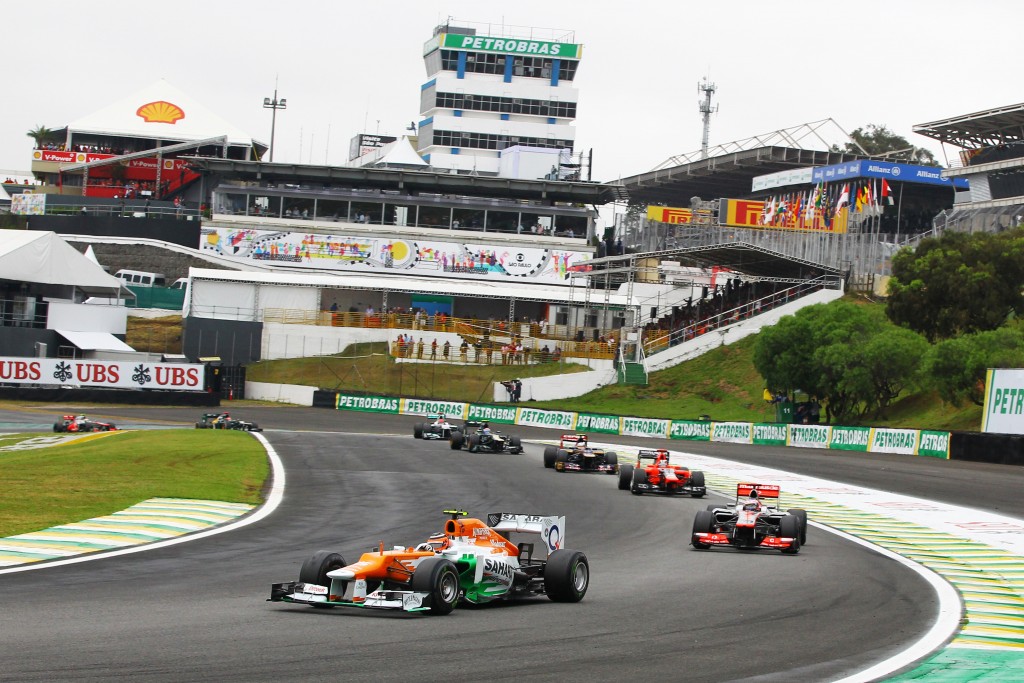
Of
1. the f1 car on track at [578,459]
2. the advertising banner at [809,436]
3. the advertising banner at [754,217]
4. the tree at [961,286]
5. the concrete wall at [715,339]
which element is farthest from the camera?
the advertising banner at [754,217]

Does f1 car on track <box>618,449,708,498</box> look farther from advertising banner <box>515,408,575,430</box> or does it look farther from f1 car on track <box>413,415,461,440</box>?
advertising banner <box>515,408,575,430</box>

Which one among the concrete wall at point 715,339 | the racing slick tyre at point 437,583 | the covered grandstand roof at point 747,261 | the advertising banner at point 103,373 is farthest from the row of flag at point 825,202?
the racing slick tyre at point 437,583

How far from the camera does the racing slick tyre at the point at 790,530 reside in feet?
67.2

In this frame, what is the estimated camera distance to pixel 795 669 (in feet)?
34.2

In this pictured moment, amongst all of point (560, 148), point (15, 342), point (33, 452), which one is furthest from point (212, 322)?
point (560, 148)

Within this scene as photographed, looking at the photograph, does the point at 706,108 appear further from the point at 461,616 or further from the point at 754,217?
the point at 461,616

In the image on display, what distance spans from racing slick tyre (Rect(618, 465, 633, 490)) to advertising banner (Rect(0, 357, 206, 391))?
38.1m

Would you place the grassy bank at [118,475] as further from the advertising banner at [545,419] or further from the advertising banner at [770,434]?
the advertising banner at [770,434]

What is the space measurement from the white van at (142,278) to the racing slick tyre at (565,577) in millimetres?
72343

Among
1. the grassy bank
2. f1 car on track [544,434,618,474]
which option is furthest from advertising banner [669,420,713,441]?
the grassy bank

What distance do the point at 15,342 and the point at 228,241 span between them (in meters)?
24.2

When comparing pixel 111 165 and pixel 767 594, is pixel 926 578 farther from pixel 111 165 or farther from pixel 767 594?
pixel 111 165

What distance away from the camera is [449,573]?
1272 cm

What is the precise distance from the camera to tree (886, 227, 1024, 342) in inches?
2381
